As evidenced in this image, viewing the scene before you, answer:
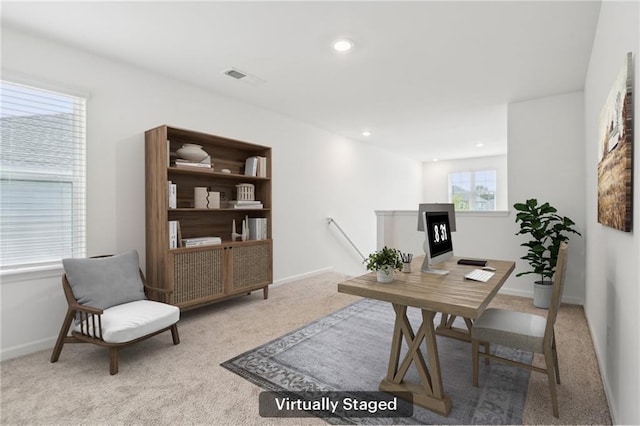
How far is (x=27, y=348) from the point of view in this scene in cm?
263

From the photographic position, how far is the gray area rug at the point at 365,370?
184cm

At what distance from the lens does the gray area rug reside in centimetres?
184

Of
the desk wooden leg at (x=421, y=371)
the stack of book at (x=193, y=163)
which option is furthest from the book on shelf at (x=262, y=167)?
the desk wooden leg at (x=421, y=371)

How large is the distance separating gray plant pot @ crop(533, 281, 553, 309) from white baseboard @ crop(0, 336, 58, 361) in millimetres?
4871

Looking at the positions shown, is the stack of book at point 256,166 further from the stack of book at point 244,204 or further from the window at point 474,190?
the window at point 474,190

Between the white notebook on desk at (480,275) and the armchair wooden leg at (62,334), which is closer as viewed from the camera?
A: the white notebook on desk at (480,275)

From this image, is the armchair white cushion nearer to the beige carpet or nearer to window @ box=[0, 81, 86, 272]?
the beige carpet

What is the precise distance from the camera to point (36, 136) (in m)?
2.74

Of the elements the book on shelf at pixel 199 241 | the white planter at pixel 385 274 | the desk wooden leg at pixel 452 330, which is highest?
the book on shelf at pixel 199 241

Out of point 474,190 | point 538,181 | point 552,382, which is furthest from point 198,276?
point 474,190

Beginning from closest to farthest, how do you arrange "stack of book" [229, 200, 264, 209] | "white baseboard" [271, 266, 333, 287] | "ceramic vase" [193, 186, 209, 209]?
"ceramic vase" [193, 186, 209, 209] < "stack of book" [229, 200, 264, 209] < "white baseboard" [271, 266, 333, 287]

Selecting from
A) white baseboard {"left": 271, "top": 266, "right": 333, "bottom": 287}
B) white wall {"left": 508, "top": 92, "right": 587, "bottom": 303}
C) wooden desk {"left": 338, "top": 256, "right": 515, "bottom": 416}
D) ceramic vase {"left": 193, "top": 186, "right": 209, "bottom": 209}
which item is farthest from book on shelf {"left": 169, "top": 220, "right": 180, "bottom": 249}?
white wall {"left": 508, "top": 92, "right": 587, "bottom": 303}

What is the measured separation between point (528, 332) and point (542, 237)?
7.87ft

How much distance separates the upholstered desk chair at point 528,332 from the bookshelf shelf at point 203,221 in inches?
101
